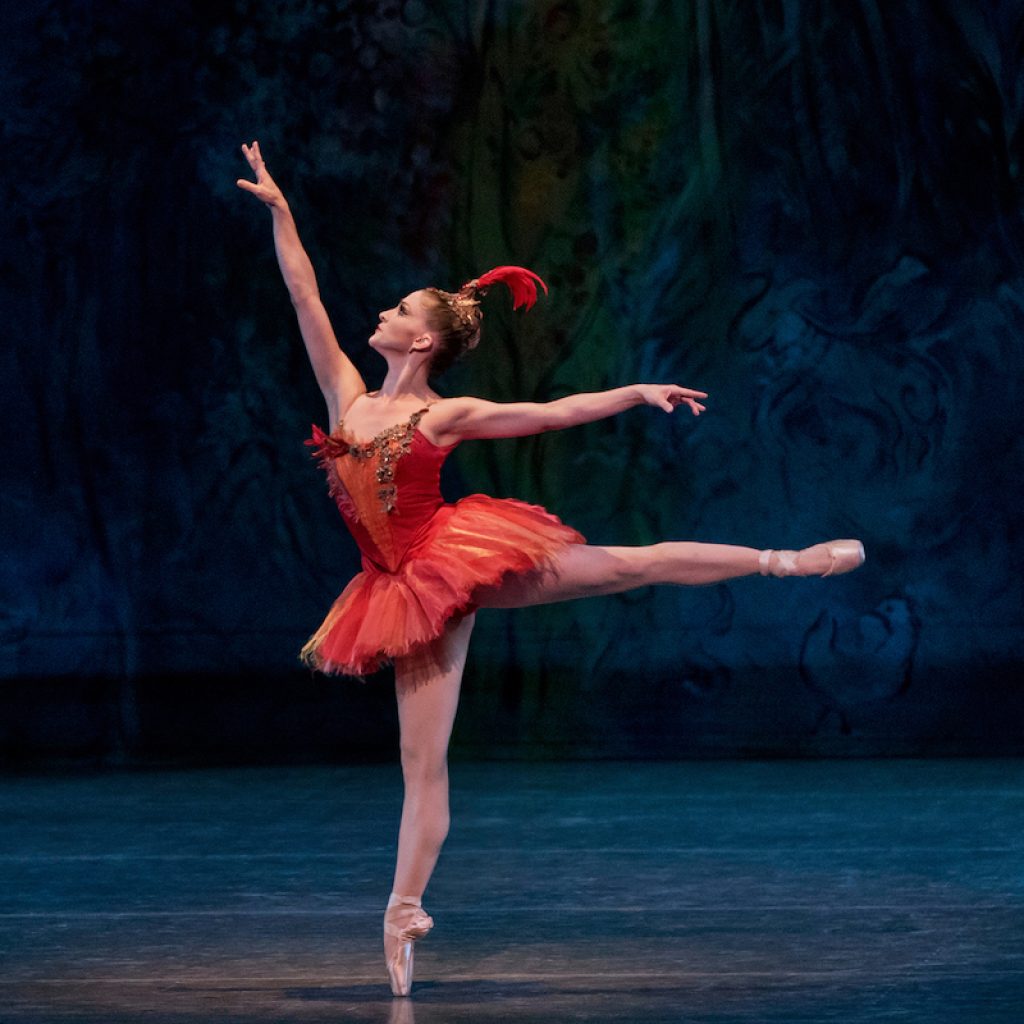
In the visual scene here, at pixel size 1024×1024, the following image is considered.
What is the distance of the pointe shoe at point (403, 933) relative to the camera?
2.68 m

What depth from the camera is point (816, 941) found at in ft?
9.87

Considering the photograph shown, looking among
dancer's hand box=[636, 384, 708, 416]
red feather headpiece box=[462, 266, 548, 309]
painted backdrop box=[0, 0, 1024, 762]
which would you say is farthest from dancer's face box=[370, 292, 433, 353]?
painted backdrop box=[0, 0, 1024, 762]

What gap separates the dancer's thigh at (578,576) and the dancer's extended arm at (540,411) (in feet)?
0.79

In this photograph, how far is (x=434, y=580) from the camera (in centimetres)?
277

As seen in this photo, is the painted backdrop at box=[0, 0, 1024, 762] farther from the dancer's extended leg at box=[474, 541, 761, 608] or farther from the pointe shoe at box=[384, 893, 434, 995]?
the pointe shoe at box=[384, 893, 434, 995]

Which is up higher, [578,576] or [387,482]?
[387,482]

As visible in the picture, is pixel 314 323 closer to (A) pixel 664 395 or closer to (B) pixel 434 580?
(B) pixel 434 580

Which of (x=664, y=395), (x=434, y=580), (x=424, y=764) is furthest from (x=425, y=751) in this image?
(x=664, y=395)

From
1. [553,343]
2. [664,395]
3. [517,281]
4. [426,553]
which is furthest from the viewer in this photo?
[553,343]

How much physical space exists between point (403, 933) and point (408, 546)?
0.66 meters

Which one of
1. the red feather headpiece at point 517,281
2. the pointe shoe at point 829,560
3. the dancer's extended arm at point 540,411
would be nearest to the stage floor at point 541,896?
the pointe shoe at point 829,560

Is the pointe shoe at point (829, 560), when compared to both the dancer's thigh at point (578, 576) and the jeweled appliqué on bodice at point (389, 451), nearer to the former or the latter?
the dancer's thigh at point (578, 576)

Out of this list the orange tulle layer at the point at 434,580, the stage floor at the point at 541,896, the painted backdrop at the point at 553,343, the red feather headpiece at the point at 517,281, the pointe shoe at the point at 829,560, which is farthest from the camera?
the painted backdrop at the point at 553,343

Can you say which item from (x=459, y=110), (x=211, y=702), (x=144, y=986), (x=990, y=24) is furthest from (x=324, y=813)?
(x=990, y=24)
